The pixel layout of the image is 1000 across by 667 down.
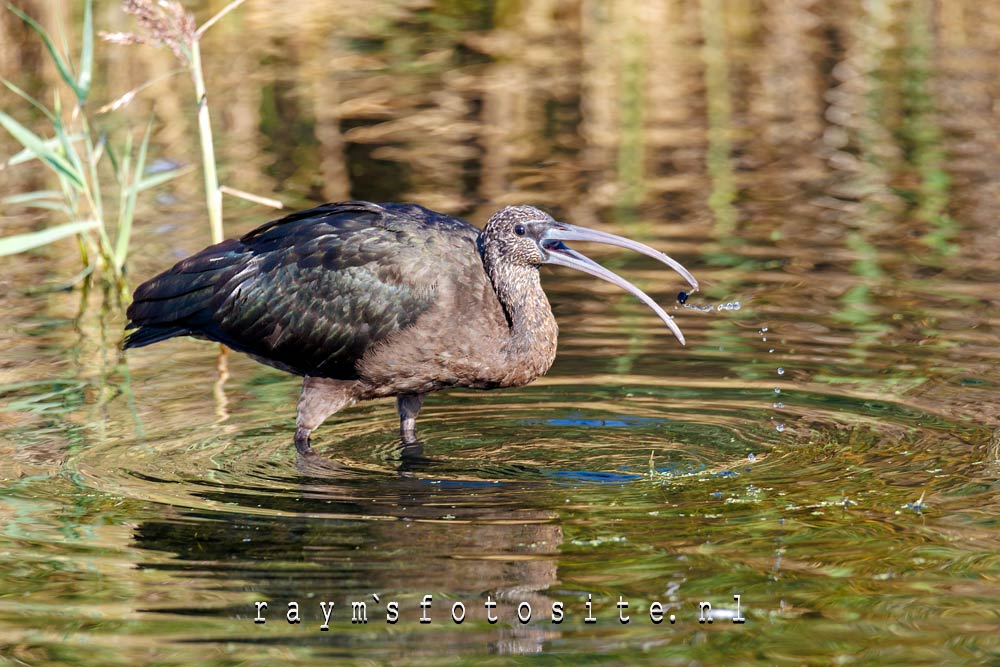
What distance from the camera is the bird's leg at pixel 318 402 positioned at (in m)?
7.80

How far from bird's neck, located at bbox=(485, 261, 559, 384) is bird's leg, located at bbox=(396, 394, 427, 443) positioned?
67 cm

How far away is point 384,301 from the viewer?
754 cm

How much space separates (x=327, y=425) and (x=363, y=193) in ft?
15.0

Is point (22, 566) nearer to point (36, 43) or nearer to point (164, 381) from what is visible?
point (164, 381)

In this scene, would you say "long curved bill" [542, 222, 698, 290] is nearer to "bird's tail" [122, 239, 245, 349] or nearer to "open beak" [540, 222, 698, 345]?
"open beak" [540, 222, 698, 345]

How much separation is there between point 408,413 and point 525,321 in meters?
0.86

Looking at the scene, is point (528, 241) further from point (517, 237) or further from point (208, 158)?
point (208, 158)

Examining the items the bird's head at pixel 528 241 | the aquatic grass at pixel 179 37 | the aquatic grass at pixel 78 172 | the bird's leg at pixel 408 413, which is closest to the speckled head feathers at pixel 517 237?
the bird's head at pixel 528 241

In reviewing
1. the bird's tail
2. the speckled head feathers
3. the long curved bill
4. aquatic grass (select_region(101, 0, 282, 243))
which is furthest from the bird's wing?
aquatic grass (select_region(101, 0, 282, 243))

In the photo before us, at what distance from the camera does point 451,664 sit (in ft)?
17.2

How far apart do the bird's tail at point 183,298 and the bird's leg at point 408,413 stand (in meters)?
1.05

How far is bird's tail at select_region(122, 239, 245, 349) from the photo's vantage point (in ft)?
26.5

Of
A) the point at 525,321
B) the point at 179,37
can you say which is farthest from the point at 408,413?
the point at 179,37

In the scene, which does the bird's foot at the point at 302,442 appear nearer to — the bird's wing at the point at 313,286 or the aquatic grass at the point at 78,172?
the bird's wing at the point at 313,286
